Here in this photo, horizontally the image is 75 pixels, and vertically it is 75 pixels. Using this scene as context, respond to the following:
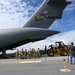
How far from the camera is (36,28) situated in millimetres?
32781

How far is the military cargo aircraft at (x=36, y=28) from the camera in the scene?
3200 centimetres

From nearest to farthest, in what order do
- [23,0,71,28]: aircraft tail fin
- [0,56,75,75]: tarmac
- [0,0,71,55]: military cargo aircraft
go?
[0,56,75,75]: tarmac, [0,0,71,55]: military cargo aircraft, [23,0,71,28]: aircraft tail fin

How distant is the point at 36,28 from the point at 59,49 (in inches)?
174

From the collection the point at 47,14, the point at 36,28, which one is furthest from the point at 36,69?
the point at 47,14

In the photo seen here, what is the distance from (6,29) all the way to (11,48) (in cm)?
294

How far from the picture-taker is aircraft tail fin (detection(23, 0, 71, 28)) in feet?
111

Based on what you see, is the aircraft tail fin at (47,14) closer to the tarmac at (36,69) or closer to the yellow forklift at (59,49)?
the yellow forklift at (59,49)

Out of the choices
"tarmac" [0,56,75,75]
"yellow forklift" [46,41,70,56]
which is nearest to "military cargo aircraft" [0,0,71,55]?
"yellow forklift" [46,41,70,56]

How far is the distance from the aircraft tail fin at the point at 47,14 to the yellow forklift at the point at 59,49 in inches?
124

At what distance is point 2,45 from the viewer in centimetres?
3219

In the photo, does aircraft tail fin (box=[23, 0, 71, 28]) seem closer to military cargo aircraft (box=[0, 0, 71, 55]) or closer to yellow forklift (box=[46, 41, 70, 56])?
military cargo aircraft (box=[0, 0, 71, 55])

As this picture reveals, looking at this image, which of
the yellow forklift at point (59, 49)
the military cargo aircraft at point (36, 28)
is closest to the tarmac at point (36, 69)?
the military cargo aircraft at point (36, 28)

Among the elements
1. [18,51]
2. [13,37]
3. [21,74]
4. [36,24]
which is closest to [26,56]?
[18,51]

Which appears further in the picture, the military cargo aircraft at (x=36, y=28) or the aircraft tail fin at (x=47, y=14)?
the aircraft tail fin at (x=47, y=14)
